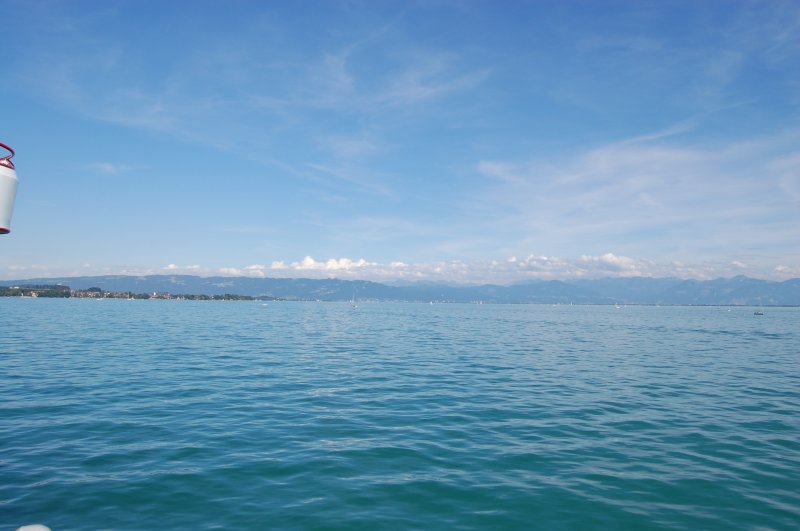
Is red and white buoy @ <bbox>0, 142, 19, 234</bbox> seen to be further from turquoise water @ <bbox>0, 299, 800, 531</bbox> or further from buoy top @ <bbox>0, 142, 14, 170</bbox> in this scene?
turquoise water @ <bbox>0, 299, 800, 531</bbox>

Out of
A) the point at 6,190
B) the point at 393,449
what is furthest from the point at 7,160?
the point at 393,449

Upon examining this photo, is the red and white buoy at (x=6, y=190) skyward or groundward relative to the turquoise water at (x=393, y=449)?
skyward

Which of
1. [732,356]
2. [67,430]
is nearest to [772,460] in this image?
[67,430]

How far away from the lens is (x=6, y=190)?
880cm

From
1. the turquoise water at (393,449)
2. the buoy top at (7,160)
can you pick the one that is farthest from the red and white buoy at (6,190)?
the turquoise water at (393,449)

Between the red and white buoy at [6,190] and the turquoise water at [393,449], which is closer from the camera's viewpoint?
the red and white buoy at [6,190]

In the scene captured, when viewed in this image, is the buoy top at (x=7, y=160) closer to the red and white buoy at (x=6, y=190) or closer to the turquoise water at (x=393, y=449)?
the red and white buoy at (x=6, y=190)

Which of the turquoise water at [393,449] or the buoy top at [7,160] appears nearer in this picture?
the buoy top at [7,160]

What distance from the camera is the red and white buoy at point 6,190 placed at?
8.73 metres

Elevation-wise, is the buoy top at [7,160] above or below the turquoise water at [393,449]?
above

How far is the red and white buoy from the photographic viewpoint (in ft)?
28.7

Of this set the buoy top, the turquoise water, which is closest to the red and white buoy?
the buoy top

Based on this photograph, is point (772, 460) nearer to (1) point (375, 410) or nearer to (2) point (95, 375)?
(1) point (375, 410)

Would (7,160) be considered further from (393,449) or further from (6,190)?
(393,449)
